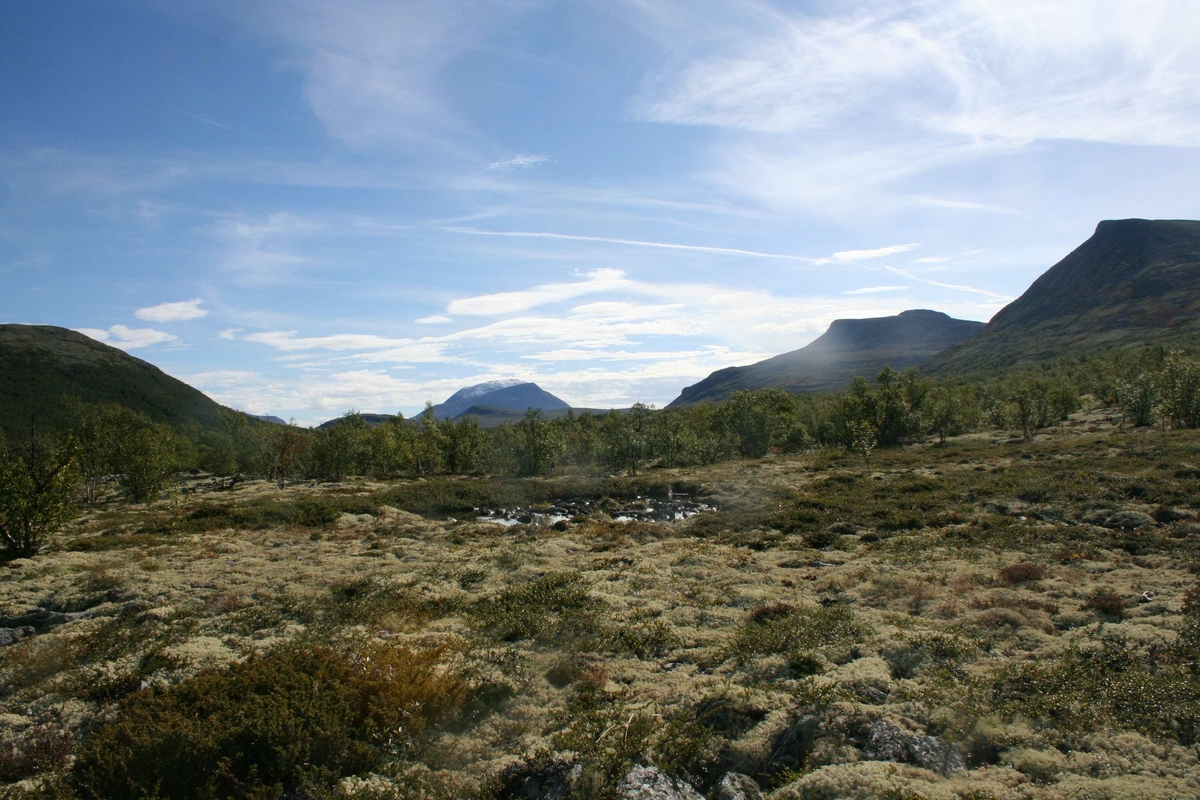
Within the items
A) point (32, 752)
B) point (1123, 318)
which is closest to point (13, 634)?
point (32, 752)

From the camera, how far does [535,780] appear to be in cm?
789

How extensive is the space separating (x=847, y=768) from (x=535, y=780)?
4099 millimetres

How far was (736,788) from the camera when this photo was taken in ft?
24.8

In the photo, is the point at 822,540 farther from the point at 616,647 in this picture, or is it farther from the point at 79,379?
the point at 79,379

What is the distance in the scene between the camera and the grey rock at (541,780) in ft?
24.9

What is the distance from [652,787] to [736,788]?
3.67 ft

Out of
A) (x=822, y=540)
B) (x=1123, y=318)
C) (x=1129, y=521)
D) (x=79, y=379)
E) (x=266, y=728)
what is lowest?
(x=822, y=540)

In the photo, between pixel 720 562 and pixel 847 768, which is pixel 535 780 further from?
pixel 720 562

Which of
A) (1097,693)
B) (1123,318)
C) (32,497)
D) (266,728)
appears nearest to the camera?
(266,728)

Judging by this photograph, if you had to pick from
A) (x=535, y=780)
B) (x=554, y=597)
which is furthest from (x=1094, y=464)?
(x=535, y=780)

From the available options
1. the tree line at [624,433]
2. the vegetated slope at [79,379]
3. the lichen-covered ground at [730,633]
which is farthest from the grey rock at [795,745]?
the vegetated slope at [79,379]

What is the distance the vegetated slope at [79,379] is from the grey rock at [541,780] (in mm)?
138296

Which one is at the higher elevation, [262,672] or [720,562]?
[262,672]

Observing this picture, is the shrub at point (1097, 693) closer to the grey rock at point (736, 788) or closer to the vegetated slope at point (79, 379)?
the grey rock at point (736, 788)
